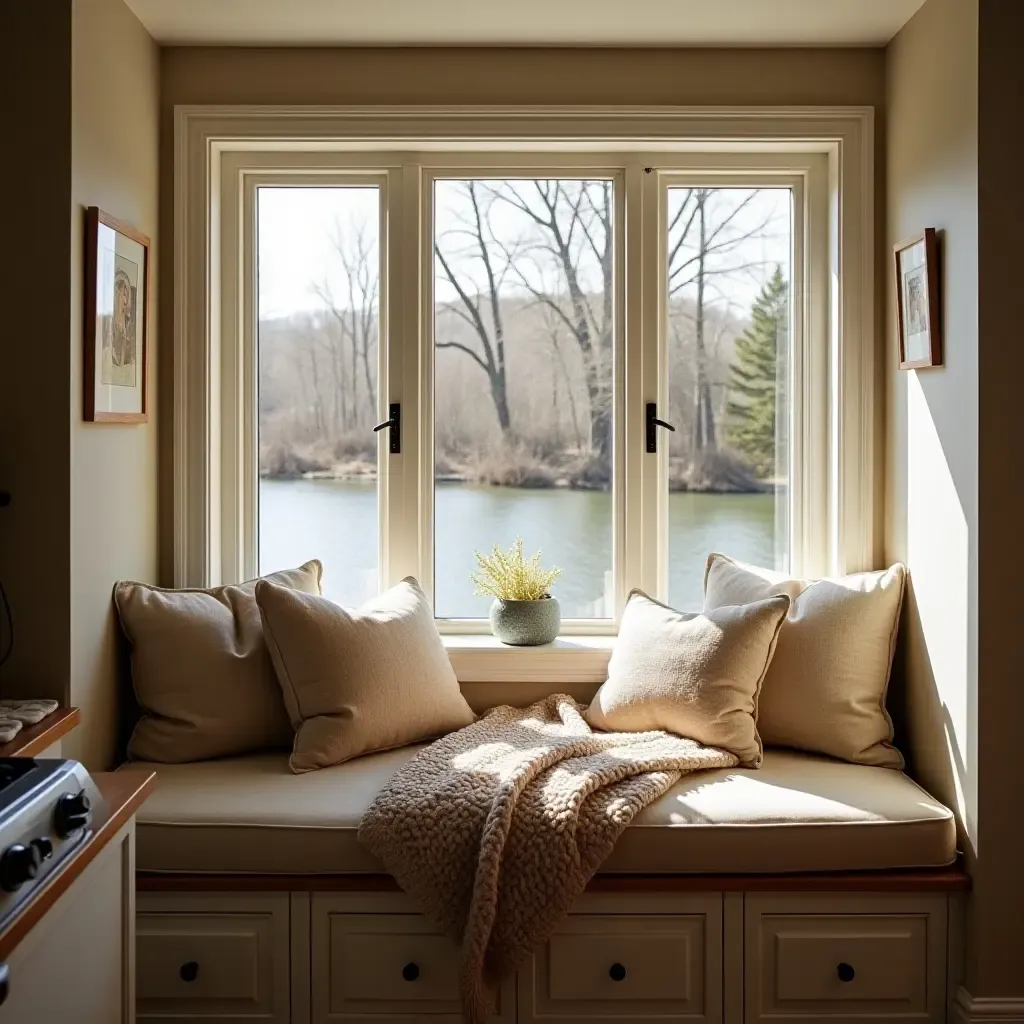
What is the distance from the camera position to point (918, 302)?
2742mm

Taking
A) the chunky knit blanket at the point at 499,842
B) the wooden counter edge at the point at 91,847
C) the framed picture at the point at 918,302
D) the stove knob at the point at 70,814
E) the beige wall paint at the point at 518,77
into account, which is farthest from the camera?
the beige wall paint at the point at 518,77

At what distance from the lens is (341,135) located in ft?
10.1

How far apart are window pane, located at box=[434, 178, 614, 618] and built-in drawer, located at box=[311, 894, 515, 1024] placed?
1.05 meters

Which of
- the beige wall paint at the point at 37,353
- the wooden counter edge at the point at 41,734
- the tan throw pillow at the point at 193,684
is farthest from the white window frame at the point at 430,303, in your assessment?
the wooden counter edge at the point at 41,734

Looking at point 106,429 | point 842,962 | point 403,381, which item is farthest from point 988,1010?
point 106,429

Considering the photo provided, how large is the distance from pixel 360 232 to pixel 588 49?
82cm

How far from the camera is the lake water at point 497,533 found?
10.7 ft

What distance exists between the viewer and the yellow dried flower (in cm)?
314

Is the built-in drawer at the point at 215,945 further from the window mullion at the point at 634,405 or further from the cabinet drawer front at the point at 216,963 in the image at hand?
the window mullion at the point at 634,405

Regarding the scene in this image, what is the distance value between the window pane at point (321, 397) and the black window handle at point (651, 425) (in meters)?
0.80

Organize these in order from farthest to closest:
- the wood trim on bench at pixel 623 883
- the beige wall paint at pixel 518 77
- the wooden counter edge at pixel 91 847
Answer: the beige wall paint at pixel 518 77
the wood trim on bench at pixel 623 883
the wooden counter edge at pixel 91 847

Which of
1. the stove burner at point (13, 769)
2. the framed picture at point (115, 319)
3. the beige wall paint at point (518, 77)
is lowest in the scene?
the stove burner at point (13, 769)

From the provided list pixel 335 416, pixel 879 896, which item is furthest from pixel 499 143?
pixel 879 896

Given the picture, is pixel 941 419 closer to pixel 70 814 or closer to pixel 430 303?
pixel 430 303
